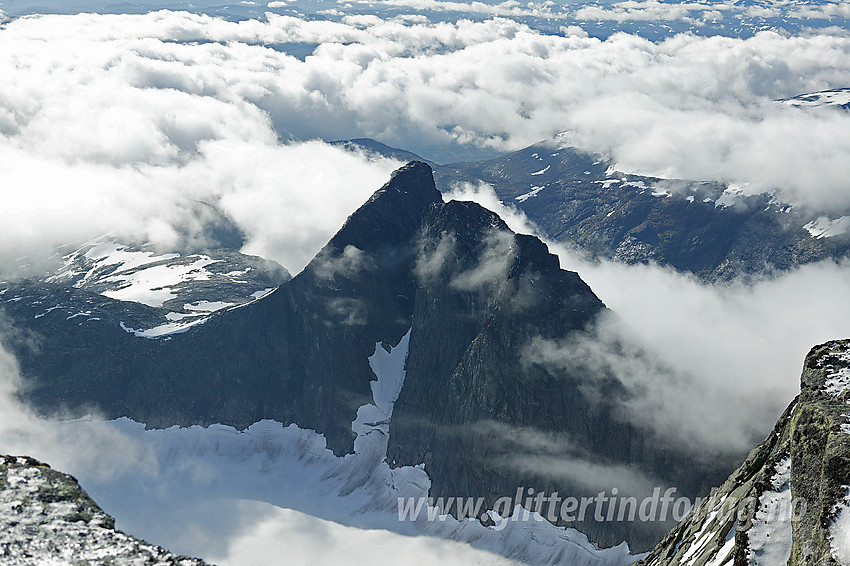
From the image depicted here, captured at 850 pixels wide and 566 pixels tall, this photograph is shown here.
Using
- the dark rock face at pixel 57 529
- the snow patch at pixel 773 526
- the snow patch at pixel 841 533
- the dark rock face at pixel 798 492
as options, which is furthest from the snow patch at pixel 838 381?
the dark rock face at pixel 57 529

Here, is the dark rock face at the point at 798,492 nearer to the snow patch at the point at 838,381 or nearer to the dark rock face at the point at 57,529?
the snow patch at the point at 838,381

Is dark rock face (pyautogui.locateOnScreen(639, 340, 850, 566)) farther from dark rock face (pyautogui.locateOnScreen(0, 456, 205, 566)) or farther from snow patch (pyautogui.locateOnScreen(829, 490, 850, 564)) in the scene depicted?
dark rock face (pyautogui.locateOnScreen(0, 456, 205, 566))

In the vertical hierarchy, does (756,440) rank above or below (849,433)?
below

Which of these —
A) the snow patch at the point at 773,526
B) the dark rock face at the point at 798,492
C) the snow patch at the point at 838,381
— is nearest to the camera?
the dark rock face at the point at 798,492

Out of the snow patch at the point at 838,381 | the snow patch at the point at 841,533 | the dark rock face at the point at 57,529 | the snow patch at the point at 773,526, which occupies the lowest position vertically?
the dark rock face at the point at 57,529

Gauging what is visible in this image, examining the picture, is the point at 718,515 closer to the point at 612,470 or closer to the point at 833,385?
the point at 833,385

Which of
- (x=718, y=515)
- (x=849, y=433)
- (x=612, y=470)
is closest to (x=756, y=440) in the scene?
(x=612, y=470)

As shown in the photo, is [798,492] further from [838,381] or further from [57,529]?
[57,529]
